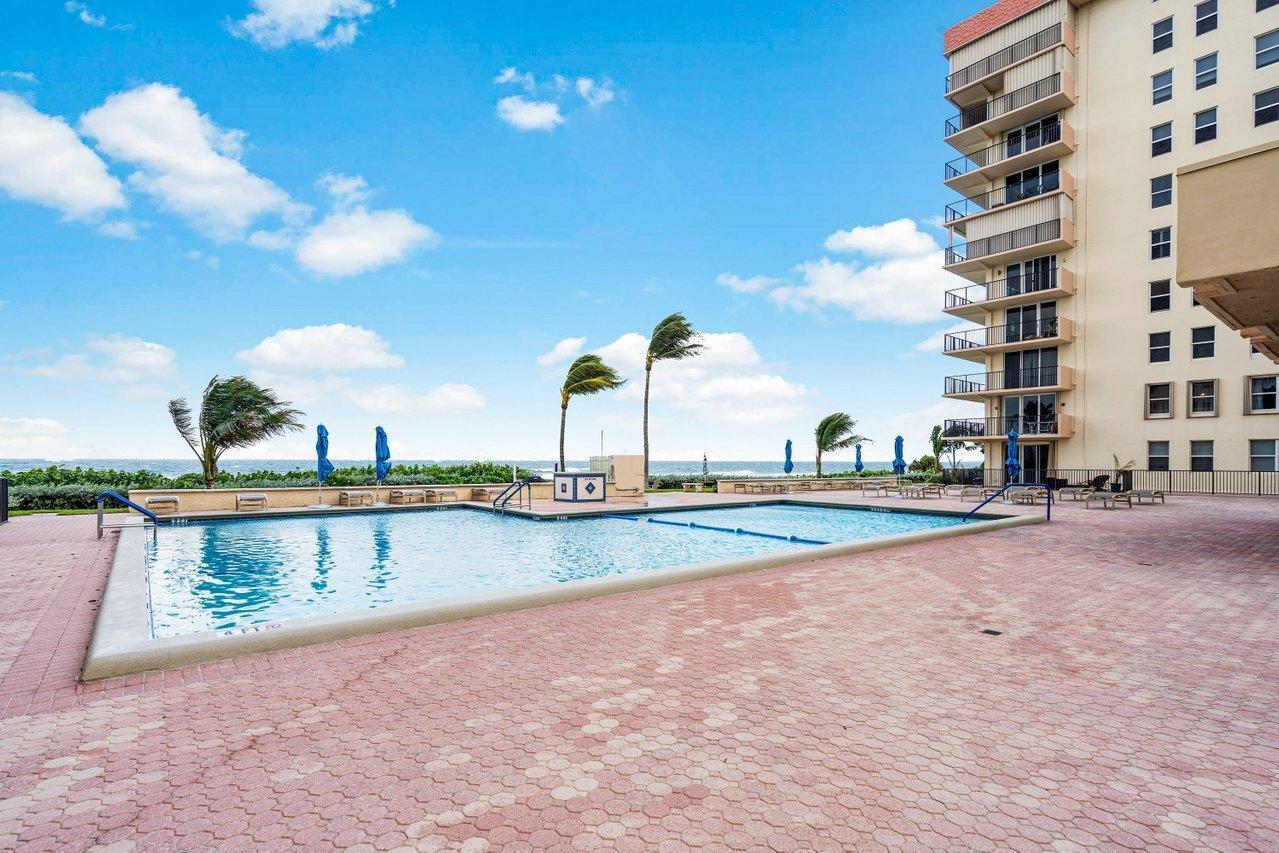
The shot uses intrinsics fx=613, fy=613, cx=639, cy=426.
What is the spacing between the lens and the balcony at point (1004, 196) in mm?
27766

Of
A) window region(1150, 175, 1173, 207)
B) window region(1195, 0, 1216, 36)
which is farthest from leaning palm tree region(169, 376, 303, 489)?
window region(1195, 0, 1216, 36)

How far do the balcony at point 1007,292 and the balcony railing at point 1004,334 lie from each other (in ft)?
3.11

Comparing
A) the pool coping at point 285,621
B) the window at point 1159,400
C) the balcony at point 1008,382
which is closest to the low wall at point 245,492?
the pool coping at point 285,621

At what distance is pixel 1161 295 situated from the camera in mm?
25484

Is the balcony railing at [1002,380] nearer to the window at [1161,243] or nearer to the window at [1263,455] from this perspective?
the window at [1161,243]

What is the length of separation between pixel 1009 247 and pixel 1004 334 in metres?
4.09

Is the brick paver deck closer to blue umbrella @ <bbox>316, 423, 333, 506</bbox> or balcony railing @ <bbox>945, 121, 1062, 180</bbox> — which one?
blue umbrella @ <bbox>316, 423, 333, 506</bbox>

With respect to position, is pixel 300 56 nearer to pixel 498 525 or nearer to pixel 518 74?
pixel 518 74

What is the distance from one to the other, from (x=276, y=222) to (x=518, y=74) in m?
13.3

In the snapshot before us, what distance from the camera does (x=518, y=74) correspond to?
77.2 ft

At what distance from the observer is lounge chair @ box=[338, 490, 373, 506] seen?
19.7m

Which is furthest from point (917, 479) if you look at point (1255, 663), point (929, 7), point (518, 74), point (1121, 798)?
point (1121, 798)

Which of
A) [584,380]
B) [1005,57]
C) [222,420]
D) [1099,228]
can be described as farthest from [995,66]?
[222,420]

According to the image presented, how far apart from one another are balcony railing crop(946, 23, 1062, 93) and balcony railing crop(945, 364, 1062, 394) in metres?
14.4
